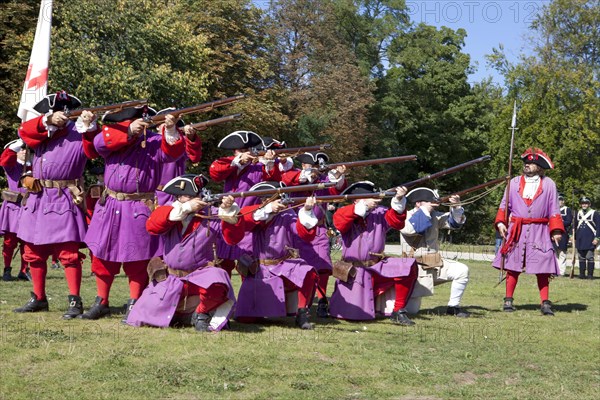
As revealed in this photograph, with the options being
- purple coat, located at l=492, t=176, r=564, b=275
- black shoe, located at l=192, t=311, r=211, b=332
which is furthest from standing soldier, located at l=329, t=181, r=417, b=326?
purple coat, located at l=492, t=176, r=564, b=275

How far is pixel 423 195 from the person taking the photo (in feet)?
38.6

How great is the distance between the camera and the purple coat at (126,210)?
373 inches

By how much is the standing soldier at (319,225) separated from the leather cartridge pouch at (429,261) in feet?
4.40

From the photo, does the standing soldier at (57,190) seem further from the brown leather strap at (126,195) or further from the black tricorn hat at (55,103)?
the brown leather strap at (126,195)

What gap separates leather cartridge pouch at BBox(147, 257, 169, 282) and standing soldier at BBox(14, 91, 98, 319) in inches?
38.2

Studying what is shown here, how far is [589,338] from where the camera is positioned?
35.5ft

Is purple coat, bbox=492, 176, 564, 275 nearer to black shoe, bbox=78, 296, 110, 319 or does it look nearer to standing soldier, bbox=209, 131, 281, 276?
standing soldier, bbox=209, 131, 281, 276

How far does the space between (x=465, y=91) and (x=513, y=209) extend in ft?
137

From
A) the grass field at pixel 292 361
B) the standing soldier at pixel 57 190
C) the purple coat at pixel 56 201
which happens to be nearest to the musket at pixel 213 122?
the standing soldier at pixel 57 190

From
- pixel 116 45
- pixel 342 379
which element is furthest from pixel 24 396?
pixel 116 45

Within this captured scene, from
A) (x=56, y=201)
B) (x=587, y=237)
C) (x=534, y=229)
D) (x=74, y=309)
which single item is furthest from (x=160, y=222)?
(x=587, y=237)

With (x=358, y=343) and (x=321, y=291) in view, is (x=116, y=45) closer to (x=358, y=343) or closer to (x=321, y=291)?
(x=321, y=291)

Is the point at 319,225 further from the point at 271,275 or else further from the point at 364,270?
the point at 271,275

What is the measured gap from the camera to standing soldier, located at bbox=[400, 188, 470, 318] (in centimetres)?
1177
